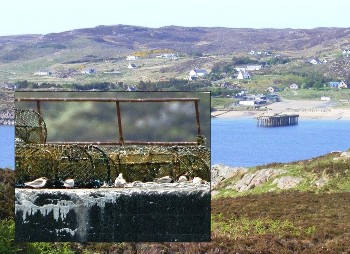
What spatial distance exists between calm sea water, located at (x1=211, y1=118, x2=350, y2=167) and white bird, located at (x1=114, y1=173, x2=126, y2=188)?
61706 millimetres

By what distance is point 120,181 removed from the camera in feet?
24.7

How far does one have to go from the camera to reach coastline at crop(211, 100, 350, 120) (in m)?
140

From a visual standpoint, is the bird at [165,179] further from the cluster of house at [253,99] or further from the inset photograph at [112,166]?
the cluster of house at [253,99]

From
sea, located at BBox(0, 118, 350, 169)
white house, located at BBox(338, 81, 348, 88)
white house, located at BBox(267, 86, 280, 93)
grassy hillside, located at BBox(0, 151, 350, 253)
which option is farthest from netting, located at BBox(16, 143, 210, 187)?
white house, located at BBox(338, 81, 348, 88)

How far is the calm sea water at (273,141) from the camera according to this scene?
277 feet

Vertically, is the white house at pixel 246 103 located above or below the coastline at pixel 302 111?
above

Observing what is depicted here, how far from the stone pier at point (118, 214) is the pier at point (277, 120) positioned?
119920 mm

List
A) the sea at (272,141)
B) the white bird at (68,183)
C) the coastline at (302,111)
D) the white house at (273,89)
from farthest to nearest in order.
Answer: the white house at (273,89) < the coastline at (302,111) < the sea at (272,141) < the white bird at (68,183)

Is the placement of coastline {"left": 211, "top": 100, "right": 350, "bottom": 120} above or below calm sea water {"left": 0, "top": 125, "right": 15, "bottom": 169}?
below

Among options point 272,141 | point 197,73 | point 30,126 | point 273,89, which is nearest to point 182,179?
point 30,126

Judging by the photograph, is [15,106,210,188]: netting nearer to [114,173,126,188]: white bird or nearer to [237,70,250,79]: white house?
[114,173,126,188]: white bird

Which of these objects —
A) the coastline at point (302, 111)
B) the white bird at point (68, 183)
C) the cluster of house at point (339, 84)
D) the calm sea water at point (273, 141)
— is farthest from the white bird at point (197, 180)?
the cluster of house at point (339, 84)

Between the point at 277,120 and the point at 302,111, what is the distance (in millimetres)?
12192

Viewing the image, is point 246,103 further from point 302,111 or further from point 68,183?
point 68,183
